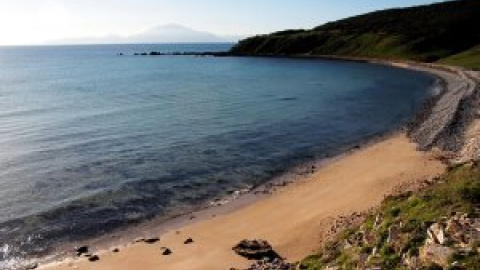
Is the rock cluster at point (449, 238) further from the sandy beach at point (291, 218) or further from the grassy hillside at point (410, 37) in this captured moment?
the grassy hillside at point (410, 37)

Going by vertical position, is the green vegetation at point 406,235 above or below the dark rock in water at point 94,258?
above

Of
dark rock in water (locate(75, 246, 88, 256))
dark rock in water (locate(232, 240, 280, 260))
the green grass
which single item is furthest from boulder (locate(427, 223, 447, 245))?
the green grass

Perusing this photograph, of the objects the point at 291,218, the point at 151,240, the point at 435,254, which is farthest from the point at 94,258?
the point at 435,254

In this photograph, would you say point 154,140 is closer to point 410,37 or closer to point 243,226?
point 243,226

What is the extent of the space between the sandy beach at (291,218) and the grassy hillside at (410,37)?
103 m

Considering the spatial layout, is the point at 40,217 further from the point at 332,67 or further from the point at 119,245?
the point at 332,67

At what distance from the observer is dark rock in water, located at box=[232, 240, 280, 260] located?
26.4 metres

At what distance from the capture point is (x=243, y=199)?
1496 inches

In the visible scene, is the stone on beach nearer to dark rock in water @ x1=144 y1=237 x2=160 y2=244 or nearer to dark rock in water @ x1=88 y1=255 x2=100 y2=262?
dark rock in water @ x1=144 y1=237 x2=160 y2=244

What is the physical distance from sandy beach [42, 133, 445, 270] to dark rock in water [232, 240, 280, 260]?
0.46 m

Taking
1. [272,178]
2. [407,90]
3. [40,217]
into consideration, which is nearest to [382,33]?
[407,90]

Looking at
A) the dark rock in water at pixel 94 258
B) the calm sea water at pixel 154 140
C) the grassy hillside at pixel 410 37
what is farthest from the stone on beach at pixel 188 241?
the grassy hillside at pixel 410 37

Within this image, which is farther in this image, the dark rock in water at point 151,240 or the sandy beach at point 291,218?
the dark rock in water at point 151,240

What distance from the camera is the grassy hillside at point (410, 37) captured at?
150 m
